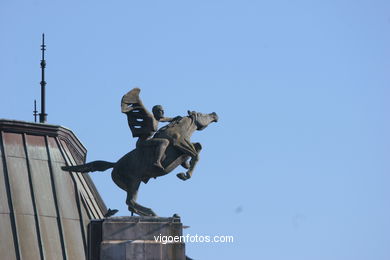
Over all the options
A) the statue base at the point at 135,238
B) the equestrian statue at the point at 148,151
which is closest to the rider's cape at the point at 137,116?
the equestrian statue at the point at 148,151

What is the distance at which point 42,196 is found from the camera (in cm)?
7738

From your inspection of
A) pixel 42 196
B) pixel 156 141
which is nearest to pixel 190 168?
pixel 156 141

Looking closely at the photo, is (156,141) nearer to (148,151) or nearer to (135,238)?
(148,151)

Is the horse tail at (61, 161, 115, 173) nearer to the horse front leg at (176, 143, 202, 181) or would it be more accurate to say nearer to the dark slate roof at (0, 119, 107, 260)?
the horse front leg at (176, 143, 202, 181)

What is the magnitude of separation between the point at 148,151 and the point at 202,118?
9.12 feet

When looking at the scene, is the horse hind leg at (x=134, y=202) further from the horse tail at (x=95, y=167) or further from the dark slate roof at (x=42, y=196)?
the dark slate roof at (x=42, y=196)

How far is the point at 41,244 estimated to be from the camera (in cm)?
7550

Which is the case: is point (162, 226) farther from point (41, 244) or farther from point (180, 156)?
point (41, 244)

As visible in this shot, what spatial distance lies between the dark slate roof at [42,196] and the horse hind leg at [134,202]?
752cm

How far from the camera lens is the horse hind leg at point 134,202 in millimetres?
68438

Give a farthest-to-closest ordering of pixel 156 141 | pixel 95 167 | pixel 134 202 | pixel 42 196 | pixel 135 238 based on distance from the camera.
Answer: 1. pixel 42 196
2. pixel 95 167
3. pixel 134 202
4. pixel 156 141
5. pixel 135 238

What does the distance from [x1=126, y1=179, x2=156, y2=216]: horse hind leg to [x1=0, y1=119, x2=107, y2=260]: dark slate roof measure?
752 centimetres

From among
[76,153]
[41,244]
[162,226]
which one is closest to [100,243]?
[162,226]

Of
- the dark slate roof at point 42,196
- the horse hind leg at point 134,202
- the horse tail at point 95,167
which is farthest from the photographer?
the dark slate roof at point 42,196
